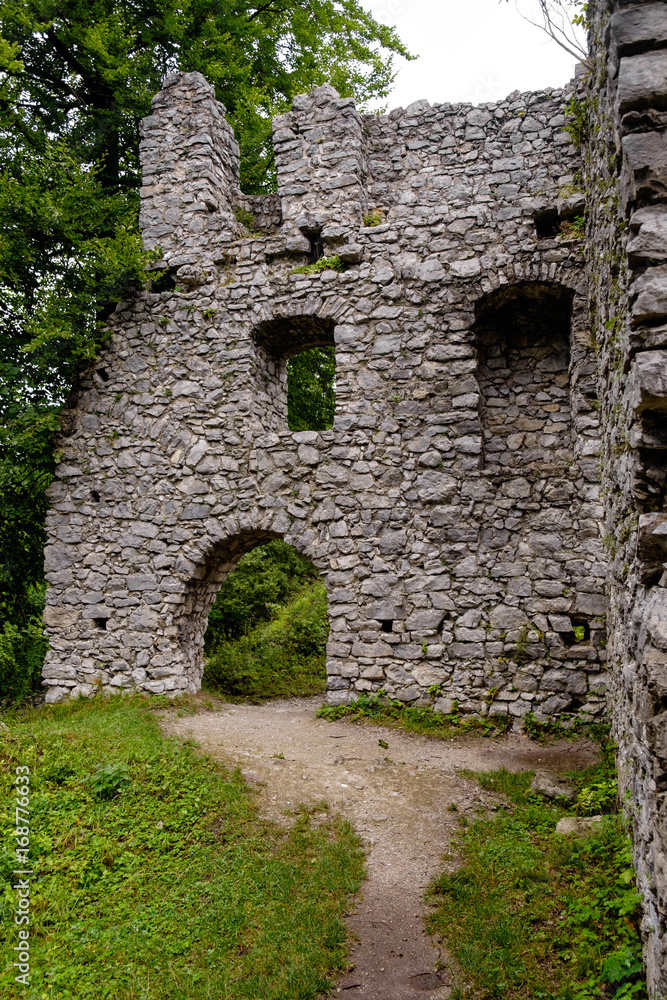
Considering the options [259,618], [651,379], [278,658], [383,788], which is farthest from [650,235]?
[259,618]

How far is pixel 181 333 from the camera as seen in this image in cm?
793

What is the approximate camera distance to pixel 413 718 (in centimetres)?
651

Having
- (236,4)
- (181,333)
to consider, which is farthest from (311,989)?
(236,4)

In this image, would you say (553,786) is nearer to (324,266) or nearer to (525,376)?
(525,376)

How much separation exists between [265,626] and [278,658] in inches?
35.5

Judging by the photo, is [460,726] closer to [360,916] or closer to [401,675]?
[401,675]

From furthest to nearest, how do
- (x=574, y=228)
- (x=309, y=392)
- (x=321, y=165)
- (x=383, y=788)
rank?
(x=309, y=392), (x=321, y=165), (x=574, y=228), (x=383, y=788)

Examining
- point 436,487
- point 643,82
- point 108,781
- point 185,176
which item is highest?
point 185,176

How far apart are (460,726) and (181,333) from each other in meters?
5.22

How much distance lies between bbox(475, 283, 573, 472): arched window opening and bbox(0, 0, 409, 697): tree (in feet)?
13.3

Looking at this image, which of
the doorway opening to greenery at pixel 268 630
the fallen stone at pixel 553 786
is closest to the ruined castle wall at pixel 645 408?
the fallen stone at pixel 553 786

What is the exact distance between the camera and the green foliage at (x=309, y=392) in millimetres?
10359

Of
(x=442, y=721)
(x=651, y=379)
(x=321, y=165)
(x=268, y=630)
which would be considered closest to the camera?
(x=651, y=379)

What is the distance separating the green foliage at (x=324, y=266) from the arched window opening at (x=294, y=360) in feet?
1.67
